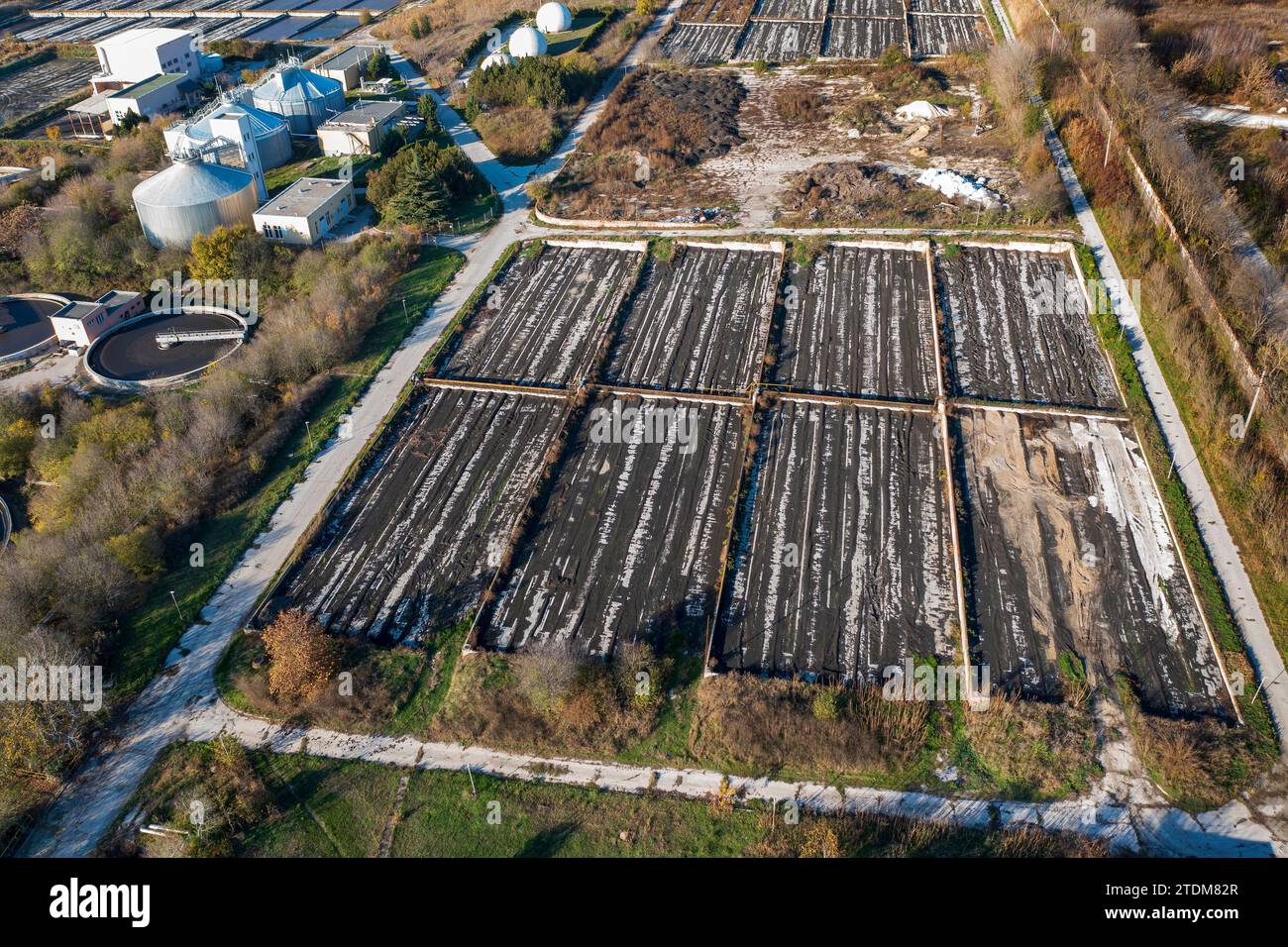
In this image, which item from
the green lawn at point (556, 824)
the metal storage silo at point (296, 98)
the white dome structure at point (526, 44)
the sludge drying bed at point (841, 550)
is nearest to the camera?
the green lawn at point (556, 824)

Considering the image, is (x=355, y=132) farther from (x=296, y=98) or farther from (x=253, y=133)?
(x=296, y=98)

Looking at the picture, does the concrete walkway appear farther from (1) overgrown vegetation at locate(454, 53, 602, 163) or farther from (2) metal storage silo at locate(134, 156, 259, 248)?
(2) metal storage silo at locate(134, 156, 259, 248)

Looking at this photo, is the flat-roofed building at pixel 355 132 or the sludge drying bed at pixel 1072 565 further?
the flat-roofed building at pixel 355 132

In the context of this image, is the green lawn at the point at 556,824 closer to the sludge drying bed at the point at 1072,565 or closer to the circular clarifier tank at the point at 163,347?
the sludge drying bed at the point at 1072,565

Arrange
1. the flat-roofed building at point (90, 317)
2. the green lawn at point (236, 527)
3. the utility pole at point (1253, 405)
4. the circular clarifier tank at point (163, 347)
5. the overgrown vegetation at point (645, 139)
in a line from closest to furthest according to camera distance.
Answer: the green lawn at point (236, 527), the utility pole at point (1253, 405), the circular clarifier tank at point (163, 347), the flat-roofed building at point (90, 317), the overgrown vegetation at point (645, 139)

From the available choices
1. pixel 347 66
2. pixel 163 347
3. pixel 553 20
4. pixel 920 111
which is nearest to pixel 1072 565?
pixel 163 347

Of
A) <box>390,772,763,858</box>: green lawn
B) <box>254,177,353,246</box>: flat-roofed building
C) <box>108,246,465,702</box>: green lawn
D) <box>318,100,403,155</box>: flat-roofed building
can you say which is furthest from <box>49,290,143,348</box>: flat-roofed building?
<box>390,772,763,858</box>: green lawn

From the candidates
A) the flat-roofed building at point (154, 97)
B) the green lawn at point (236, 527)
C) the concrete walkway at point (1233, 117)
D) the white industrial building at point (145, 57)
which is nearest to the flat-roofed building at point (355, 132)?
the flat-roofed building at point (154, 97)
